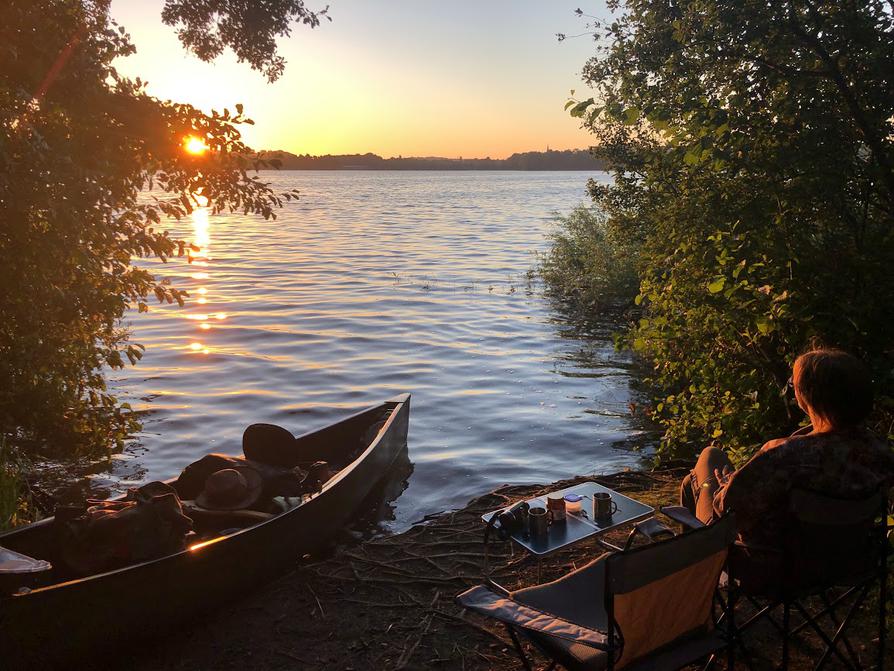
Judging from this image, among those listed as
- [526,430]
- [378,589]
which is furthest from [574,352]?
[378,589]

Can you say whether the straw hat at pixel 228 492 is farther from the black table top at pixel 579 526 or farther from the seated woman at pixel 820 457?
the seated woman at pixel 820 457

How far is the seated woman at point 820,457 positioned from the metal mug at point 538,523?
1.72 metres

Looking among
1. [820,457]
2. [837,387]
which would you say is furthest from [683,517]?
[837,387]

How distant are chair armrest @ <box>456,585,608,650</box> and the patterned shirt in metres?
1.06

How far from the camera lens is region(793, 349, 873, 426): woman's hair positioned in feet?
11.9

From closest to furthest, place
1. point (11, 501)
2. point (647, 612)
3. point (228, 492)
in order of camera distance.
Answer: point (647, 612)
point (228, 492)
point (11, 501)

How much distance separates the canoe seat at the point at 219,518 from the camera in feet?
21.2

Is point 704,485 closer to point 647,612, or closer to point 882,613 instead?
point 882,613

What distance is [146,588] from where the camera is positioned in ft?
17.4

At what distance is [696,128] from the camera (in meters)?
5.86

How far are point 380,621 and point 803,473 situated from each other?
3.41 metres

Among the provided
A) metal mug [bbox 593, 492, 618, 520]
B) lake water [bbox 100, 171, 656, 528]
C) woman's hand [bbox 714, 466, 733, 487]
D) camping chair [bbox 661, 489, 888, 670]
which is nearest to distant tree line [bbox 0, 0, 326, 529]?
lake water [bbox 100, 171, 656, 528]

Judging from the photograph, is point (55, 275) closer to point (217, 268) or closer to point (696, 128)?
point (696, 128)

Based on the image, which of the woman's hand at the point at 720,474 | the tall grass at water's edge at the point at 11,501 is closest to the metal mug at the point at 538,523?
the woman's hand at the point at 720,474
